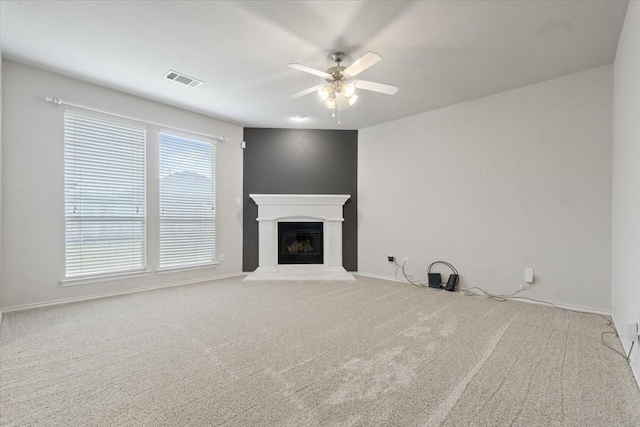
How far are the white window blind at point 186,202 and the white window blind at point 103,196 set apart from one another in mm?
312

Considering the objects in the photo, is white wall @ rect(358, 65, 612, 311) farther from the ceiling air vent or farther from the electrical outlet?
the ceiling air vent

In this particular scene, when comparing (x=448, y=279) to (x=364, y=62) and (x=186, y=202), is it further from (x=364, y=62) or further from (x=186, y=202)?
(x=186, y=202)

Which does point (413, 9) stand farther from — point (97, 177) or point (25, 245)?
point (25, 245)

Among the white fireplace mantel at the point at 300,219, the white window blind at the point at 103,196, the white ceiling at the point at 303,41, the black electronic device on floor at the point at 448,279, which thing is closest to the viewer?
the white ceiling at the point at 303,41

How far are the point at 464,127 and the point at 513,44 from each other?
4.72 feet

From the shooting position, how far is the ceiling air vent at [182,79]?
325 centimetres

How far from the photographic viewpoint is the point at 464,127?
4004mm

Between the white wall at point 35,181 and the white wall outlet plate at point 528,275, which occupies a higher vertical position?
the white wall at point 35,181

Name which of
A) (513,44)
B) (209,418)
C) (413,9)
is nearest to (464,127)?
(513,44)

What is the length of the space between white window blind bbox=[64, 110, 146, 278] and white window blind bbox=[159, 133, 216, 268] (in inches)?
12.3

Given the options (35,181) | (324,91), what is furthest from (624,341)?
(35,181)

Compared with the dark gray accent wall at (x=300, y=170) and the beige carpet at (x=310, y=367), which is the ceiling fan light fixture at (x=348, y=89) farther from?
the dark gray accent wall at (x=300, y=170)

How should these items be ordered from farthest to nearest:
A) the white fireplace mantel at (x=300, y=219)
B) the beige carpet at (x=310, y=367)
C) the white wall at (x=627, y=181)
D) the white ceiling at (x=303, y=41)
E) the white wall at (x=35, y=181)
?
the white fireplace mantel at (x=300, y=219)
the white wall at (x=35, y=181)
the white ceiling at (x=303, y=41)
the white wall at (x=627, y=181)
the beige carpet at (x=310, y=367)

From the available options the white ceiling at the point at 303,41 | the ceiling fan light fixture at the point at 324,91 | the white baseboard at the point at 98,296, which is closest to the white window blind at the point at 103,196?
the white baseboard at the point at 98,296
